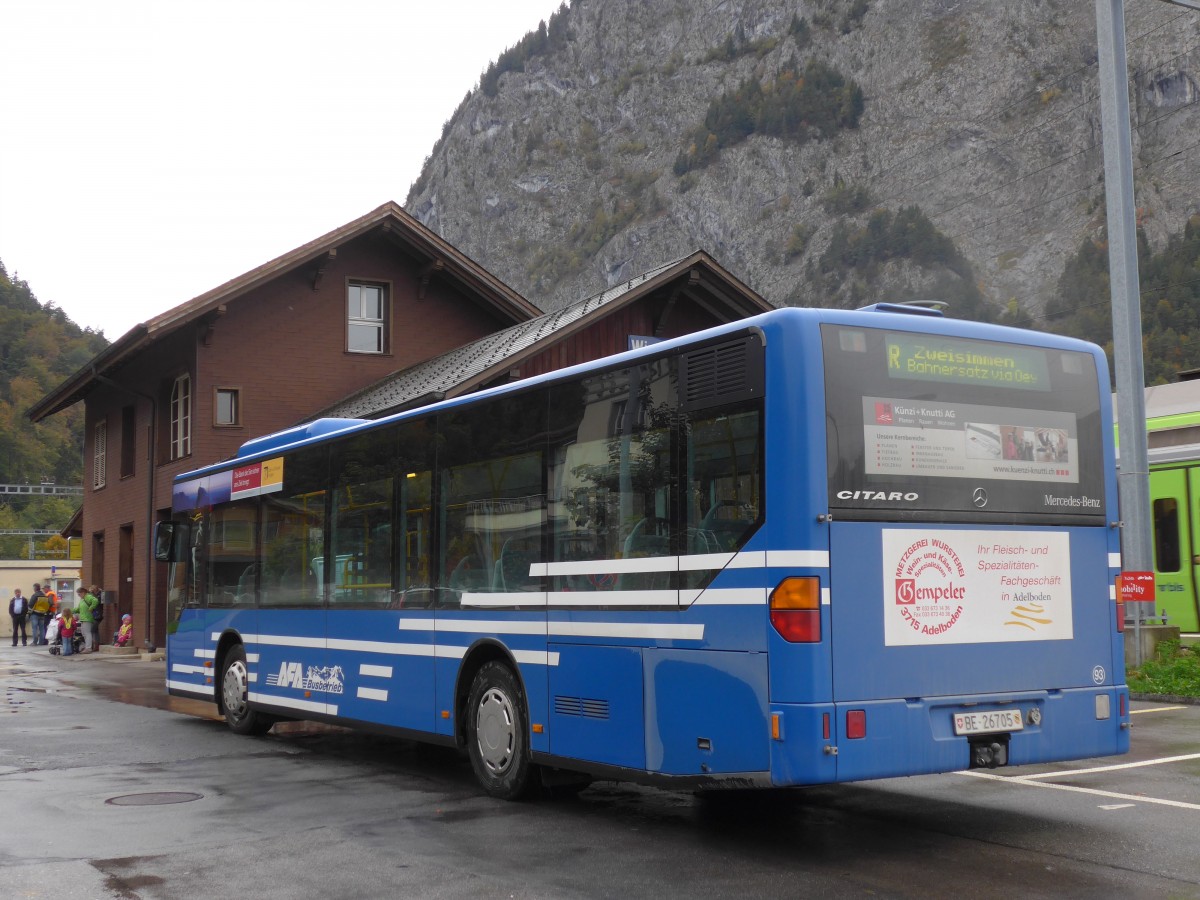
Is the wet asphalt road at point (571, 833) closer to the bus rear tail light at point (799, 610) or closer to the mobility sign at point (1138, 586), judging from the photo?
the bus rear tail light at point (799, 610)

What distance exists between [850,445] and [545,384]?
2495 millimetres

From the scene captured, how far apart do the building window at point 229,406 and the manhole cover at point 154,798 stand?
64.7 feet

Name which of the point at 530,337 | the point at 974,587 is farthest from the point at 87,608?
the point at 974,587

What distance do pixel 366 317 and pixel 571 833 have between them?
77.8ft

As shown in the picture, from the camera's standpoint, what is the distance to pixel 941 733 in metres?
7.29

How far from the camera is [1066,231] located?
435ft

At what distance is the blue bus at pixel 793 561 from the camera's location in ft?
23.1

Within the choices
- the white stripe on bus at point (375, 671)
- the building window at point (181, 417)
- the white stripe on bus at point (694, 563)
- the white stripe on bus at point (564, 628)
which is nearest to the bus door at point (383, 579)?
the white stripe on bus at point (375, 671)

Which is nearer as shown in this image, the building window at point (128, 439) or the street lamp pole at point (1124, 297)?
the street lamp pole at point (1124, 297)

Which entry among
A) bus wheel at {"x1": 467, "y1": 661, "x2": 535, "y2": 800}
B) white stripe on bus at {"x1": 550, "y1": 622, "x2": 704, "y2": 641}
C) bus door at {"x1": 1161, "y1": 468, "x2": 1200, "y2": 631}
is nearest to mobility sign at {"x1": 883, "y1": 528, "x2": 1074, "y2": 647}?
white stripe on bus at {"x1": 550, "y1": 622, "x2": 704, "y2": 641}

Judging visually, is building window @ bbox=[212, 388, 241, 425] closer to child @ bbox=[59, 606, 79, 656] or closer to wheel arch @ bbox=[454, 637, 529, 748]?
child @ bbox=[59, 606, 79, 656]

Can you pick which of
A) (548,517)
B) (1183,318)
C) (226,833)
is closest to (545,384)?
(548,517)

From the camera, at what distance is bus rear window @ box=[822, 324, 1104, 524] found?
7.24 meters

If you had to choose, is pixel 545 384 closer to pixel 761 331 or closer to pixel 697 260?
pixel 761 331
